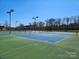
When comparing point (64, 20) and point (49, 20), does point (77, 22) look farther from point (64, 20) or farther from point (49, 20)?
point (49, 20)

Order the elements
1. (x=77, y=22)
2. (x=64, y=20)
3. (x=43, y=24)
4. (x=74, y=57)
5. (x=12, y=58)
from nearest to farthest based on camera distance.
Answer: (x=12, y=58)
(x=74, y=57)
(x=77, y=22)
(x=64, y=20)
(x=43, y=24)

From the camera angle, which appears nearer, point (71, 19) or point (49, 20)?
point (71, 19)

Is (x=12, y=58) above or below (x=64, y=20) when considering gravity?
below

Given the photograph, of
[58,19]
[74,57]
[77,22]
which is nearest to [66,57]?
[74,57]

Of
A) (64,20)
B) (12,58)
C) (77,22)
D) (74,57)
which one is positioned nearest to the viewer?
(12,58)

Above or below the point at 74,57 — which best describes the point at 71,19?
above

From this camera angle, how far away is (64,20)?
10150 cm

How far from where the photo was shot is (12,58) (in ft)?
26.6

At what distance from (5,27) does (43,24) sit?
1047 inches

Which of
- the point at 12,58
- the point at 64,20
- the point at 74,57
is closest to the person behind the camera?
the point at 12,58

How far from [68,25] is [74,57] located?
297 ft

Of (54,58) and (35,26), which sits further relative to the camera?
(35,26)

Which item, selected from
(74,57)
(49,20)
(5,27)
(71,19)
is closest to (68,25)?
(71,19)

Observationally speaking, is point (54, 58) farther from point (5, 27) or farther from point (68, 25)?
point (5, 27)
